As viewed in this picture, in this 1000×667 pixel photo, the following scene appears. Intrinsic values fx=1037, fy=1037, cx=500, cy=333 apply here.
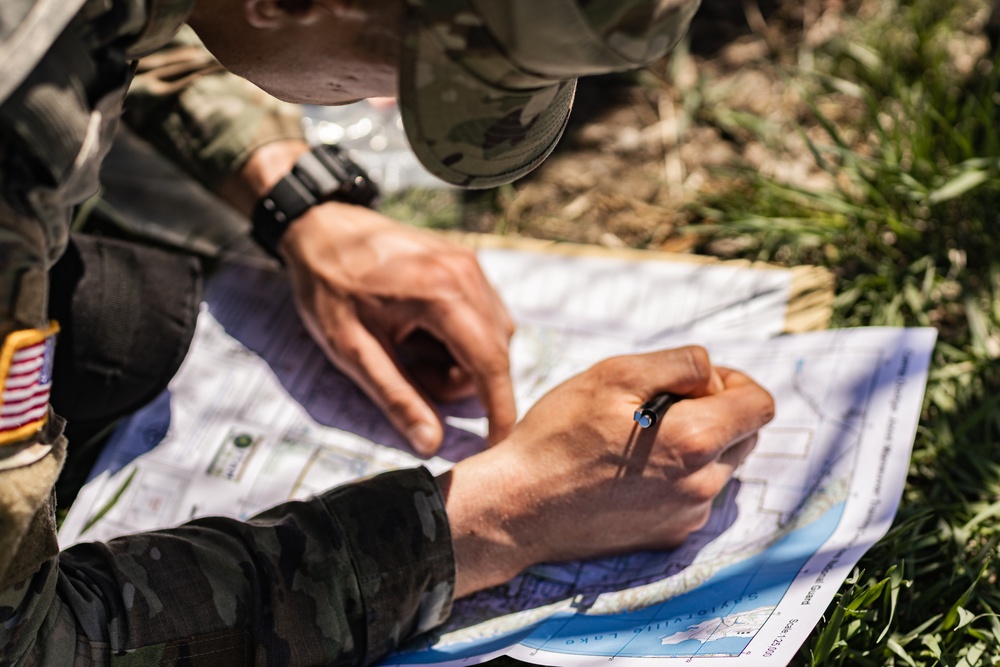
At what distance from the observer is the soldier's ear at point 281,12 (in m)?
0.90

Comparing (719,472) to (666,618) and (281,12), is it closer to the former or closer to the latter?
(666,618)

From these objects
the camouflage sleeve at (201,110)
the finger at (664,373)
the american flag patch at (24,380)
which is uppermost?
the american flag patch at (24,380)

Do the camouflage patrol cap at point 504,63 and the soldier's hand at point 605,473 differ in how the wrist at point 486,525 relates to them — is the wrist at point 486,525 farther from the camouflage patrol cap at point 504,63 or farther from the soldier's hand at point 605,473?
the camouflage patrol cap at point 504,63

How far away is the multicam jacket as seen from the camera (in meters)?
0.76

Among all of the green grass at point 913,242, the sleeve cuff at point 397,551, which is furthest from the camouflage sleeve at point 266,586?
the green grass at point 913,242

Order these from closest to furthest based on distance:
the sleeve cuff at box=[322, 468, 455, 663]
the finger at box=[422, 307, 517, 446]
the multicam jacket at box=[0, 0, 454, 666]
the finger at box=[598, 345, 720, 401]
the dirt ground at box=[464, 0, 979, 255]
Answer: the multicam jacket at box=[0, 0, 454, 666]
the sleeve cuff at box=[322, 468, 455, 663]
the finger at box=[598, 345, 720, 401]
the finger at box=[422, 307, 517, 446]
the dirt ground at box=[464, 0, 979, 255]

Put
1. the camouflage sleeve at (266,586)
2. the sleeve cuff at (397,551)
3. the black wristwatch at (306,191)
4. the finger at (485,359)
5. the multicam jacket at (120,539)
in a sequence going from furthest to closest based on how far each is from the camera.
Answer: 1. the black wristwatch at (306,191)
2. the finger at (485,359)
3. the sleeve cuff at (397,551)
4. the camouflage sleeve at (266,586)
5. the multicam jacket at (120,539)

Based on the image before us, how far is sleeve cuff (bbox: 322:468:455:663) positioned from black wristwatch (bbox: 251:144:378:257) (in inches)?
20.3

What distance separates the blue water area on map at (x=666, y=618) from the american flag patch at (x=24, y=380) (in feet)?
1.67

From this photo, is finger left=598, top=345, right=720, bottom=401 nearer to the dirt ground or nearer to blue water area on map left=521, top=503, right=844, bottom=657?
blue water area on map left=521, top=503, right=844, bottom=657

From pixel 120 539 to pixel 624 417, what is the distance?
563 millimetres

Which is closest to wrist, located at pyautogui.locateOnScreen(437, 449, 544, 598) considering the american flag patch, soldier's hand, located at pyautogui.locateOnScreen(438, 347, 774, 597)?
soldier's hand, located at pyautogui.locateOnScreen(438, 347, 774, 597)

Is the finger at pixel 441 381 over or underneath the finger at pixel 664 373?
underneath

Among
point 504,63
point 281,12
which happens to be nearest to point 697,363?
point 504,63
